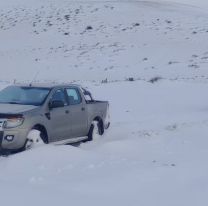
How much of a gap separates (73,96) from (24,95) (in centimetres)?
135

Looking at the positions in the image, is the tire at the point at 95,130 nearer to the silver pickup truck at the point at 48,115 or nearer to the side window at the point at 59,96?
the silver pickup truck at the point at 48,115

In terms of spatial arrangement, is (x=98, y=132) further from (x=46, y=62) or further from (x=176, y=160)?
(x=46, y=62)

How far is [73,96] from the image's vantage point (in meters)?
16.8

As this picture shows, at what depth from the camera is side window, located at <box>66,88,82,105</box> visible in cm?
1652

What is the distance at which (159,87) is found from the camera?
2952 cm

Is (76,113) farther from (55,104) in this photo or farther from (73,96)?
(55,104)

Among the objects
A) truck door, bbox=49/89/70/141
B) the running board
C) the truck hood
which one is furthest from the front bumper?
the running board

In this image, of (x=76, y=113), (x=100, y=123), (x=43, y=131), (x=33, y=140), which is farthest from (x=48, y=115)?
(x=100, y=123)

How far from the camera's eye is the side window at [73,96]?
54.2 feet

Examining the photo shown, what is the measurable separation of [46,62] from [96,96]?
1677 centimetres

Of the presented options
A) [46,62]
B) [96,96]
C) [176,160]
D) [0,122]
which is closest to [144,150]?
[176,160]

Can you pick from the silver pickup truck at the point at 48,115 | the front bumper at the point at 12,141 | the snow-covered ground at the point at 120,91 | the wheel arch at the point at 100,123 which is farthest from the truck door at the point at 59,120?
the wheel arch at the point at 100,123

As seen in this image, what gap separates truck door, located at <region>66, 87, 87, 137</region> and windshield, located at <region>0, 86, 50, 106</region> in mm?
747

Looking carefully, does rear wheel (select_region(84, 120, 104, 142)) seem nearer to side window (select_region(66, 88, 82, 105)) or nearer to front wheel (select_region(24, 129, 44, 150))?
side window (select_region(66, 88, 82, 105))
